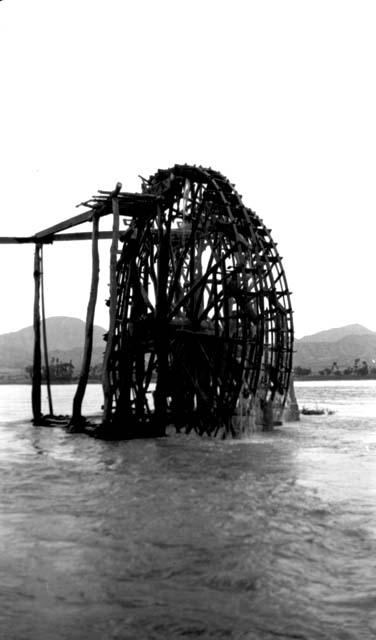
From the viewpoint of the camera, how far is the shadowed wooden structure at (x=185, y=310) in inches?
625

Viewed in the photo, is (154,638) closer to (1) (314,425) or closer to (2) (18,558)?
(2) (18,558)

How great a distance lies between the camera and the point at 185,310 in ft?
61.4

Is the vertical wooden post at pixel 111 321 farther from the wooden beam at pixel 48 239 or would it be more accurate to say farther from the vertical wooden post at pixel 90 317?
the wooden beam at pixel 48 239

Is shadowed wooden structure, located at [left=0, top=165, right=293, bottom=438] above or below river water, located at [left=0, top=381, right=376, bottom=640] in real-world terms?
above

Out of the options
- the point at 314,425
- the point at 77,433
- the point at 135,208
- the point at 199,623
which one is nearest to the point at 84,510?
the point at 199,623

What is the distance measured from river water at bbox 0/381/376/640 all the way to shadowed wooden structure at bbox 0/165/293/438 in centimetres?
445

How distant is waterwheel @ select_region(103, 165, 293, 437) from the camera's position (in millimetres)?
16156

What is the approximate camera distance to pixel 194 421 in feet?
57.3

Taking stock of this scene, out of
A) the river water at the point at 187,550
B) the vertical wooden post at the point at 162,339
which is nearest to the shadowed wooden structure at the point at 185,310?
the vertical wooden post at the point at 162,339

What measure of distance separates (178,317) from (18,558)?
1252 centimetres

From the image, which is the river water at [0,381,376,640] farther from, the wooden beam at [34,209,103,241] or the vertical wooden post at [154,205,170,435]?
the wooden beam at [34,209,103,241]

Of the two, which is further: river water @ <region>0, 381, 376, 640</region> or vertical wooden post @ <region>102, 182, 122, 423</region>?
vertical wooden post @ <region>102, 182, 122, 423</region>

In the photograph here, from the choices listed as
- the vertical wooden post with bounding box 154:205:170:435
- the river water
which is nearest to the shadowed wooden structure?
the vertical wooden post with bounding box 154:205:170:435

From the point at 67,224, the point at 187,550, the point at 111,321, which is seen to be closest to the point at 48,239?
the point at 67,224
